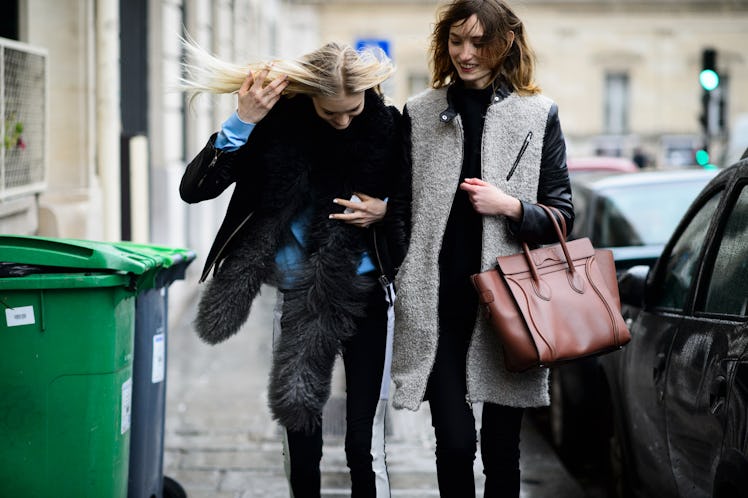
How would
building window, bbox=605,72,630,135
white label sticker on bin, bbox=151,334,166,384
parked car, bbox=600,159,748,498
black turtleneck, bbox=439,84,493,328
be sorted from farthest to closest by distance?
building window, bbox=605,72,630,135
white label sticker on bin, bbox=151,334,166,384
black turtleneck, bbox=439,84,493,328
parked car, bbox=600,159,748,498

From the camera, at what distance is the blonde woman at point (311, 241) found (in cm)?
355

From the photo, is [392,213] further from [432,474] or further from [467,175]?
[432,474]

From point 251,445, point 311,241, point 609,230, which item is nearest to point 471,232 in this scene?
point 311,241

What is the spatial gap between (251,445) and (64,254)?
268cm

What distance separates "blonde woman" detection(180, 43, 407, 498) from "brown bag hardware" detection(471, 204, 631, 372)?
1.45ft

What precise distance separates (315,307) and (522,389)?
0.71 m

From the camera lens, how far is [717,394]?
10.3ft

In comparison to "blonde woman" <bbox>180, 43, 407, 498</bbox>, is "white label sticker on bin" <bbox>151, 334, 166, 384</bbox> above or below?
below

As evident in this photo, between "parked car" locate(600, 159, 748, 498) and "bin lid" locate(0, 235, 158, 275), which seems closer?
"parked car" locate(600, 159, 748, 498)

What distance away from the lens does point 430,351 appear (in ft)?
11.5

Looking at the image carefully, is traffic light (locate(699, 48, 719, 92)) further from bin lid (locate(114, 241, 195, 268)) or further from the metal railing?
bin lid (locate(114, 241, 195, 268))

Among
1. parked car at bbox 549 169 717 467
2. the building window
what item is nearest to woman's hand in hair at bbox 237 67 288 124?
parked car at bbox 549 169 717 467

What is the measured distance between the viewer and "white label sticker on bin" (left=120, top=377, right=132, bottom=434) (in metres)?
3.84

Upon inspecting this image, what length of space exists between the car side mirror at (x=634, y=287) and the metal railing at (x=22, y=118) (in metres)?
3.35
